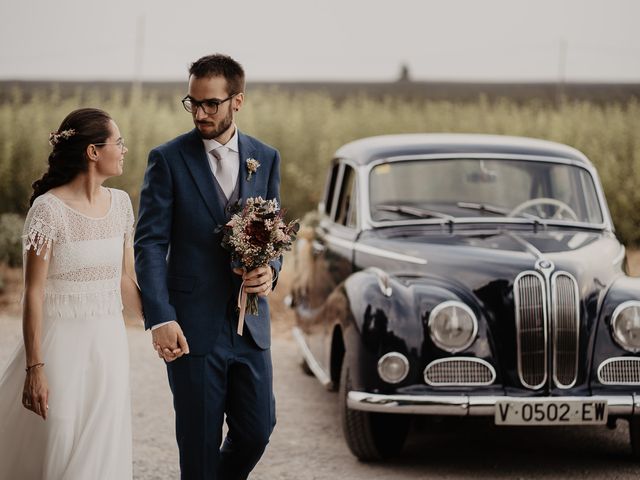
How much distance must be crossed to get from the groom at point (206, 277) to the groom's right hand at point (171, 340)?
0.01 metres

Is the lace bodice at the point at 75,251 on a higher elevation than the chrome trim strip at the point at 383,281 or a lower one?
higher

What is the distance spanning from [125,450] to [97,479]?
16 cm

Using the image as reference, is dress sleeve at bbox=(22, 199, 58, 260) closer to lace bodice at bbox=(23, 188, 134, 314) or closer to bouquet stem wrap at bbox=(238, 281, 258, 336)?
lace bodice at bbox=(23, 188, 134, 314)

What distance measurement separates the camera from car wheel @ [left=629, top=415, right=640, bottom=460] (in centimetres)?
603

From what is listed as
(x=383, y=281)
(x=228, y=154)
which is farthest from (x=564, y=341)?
(x=228, y=154)

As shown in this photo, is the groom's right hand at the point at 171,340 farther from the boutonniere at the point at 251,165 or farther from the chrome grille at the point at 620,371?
the chrome grille at the point at 620,371

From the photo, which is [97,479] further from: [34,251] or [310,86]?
[310,86]

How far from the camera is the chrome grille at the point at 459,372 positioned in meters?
5.61

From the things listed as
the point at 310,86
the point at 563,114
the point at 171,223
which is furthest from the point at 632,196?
the point at 310,86

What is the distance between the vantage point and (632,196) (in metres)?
16.8

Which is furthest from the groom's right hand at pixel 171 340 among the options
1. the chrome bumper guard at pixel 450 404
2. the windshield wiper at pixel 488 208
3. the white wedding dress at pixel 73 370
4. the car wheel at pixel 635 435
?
the windshield wiper at pixel 488 208

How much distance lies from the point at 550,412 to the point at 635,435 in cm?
85

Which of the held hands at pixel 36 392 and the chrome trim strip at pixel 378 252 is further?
the chrome trim strip at pixel 378 252

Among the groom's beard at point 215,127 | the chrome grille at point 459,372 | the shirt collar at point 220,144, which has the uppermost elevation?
the groom's beard at point 215,127
